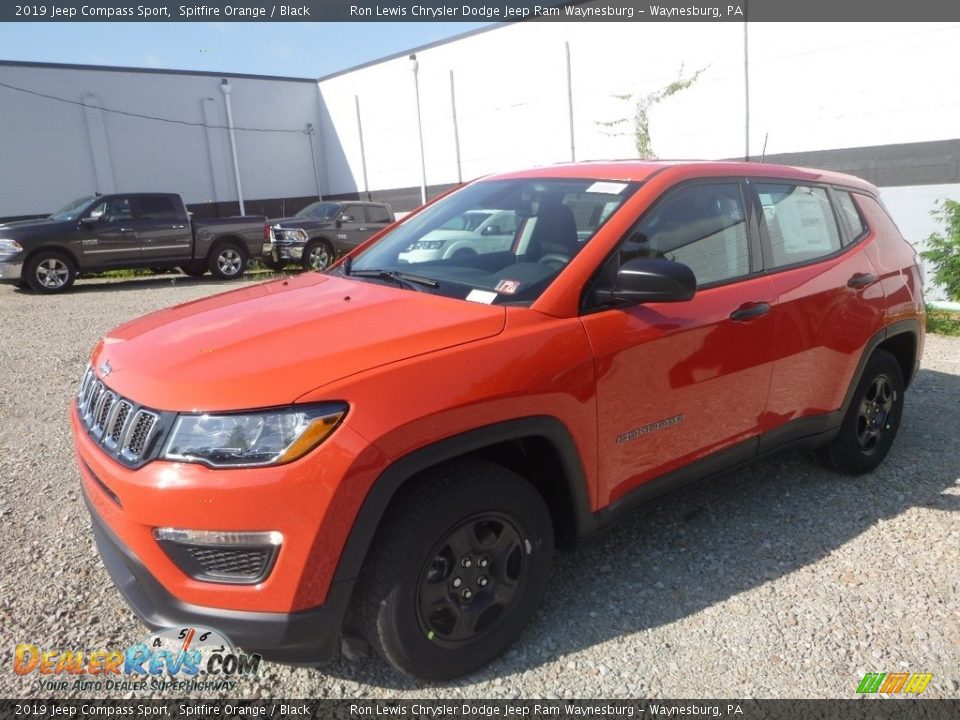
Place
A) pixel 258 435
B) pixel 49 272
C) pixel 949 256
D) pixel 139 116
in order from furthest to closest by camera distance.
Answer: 1. pixel 139 116
2. pixel 49 272
3. pixel 949 256
4. pixel 258 435

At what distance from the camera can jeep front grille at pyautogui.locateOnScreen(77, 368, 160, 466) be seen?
7.41ft

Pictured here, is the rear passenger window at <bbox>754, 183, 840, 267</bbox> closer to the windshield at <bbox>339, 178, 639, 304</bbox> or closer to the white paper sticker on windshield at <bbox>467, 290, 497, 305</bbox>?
the windshield at <bbox>339, 178, 639, 304</bbox>

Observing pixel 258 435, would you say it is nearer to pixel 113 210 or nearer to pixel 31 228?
pixel 31 228

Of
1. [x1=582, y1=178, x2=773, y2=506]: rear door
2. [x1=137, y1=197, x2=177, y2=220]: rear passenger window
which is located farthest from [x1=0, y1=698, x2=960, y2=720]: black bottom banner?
[x1=137, y1=197, x2=177, y2=220]: rear passenger window

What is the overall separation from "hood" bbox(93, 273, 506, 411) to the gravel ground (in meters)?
1.08

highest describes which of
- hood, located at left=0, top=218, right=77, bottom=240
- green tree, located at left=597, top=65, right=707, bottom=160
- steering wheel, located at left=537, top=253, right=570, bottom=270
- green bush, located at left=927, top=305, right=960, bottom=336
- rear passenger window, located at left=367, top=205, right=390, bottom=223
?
green tree, located at left=597, top=65, right=707, bottom=160

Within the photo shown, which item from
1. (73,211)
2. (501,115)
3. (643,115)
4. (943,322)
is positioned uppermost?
(501,115)

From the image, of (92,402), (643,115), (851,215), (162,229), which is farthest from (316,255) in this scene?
(92,402)

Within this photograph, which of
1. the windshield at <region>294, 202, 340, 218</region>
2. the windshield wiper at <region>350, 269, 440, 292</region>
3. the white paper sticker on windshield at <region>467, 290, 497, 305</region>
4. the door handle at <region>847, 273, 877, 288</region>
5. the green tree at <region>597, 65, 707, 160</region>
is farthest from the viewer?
the windshield at <region>294, 202, 340, 218</region>

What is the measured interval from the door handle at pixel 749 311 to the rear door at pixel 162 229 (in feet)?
45.1

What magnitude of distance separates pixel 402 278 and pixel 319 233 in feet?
43.4

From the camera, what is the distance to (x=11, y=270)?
13078 millimetres

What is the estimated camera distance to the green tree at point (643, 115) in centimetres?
1586

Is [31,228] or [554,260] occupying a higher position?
[31,228]
